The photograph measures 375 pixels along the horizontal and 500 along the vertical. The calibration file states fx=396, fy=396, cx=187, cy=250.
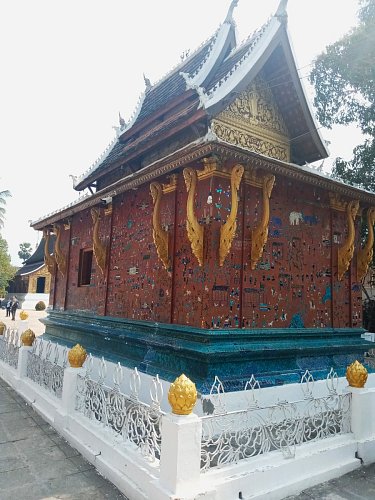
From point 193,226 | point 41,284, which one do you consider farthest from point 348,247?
point 41,284

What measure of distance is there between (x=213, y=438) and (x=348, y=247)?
13.8 ft

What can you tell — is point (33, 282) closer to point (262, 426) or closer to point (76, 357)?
point (76, 357)

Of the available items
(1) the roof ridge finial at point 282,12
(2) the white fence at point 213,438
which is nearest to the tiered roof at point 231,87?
(1) the roof ridge finial at point 282,12

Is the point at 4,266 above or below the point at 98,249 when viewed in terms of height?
above

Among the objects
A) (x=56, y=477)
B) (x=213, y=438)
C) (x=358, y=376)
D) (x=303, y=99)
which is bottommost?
(x=56, y=477)

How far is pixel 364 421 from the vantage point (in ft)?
16.0

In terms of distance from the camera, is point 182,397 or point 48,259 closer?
point 182,397

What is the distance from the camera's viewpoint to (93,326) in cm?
823

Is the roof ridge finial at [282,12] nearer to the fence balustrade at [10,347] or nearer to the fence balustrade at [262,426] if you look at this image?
the fence balustrade at [262,426]

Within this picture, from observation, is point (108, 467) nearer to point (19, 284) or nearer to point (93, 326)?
point (93, 326)

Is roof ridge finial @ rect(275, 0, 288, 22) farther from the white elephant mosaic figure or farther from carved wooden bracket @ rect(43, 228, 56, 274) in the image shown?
carved wooden bracket @ rect(43, 228, 56, 274)

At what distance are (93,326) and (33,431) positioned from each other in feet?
9.08

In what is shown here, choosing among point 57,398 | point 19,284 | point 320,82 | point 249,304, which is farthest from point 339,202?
point 19,284

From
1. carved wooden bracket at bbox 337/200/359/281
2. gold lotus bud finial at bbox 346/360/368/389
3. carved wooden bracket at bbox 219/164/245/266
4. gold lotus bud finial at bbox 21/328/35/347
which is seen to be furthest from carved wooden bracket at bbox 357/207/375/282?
gold lotus bud finial at bbox 21/328/35/347
